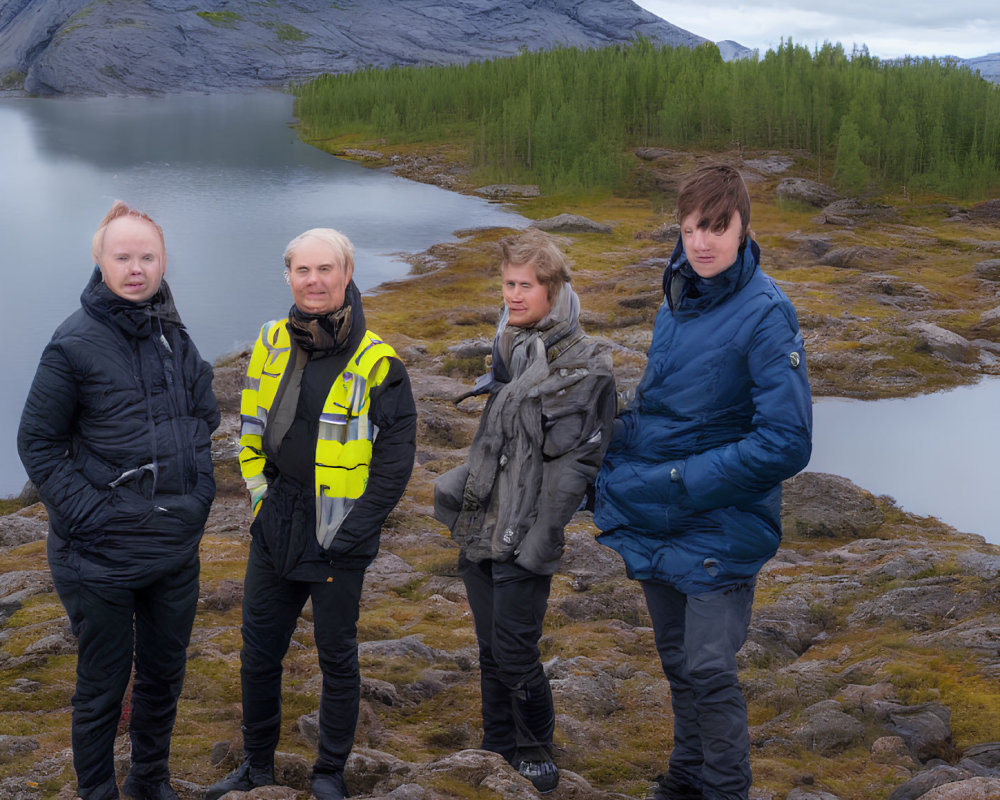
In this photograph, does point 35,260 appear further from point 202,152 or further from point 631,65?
point 631,65

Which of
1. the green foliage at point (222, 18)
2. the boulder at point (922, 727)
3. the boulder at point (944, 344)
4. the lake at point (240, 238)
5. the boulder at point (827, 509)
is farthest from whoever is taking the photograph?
the green foliage at point (222, 18)

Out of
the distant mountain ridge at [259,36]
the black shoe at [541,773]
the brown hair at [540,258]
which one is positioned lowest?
the black shoe at [541,773]

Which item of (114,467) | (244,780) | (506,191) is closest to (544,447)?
(114,467)

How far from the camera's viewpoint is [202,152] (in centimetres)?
5850

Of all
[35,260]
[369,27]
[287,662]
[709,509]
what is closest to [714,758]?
[709,509]

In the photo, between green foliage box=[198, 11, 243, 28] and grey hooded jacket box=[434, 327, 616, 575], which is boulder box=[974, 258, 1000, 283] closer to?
grey hooded jacket box=[434, 327, 616, 575]

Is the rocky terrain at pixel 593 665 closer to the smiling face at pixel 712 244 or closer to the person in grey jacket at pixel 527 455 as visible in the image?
the person in grey jacket at pixel 527 455

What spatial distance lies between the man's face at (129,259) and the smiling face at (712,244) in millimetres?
2218

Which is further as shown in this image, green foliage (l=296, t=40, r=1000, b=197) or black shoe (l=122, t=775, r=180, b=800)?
green foliage (l=296, t=40, r=1000, b=197)

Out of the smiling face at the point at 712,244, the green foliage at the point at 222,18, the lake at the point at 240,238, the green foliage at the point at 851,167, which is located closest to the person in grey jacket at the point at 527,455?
the smiling face at the point at 712,244

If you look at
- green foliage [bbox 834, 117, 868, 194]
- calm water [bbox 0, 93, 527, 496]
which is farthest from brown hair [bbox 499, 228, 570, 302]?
green foliage [bbox 834, 117, 868, 194]

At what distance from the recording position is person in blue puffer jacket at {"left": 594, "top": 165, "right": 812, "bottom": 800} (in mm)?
3777

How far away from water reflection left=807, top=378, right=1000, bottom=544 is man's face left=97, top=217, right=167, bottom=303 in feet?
38.1

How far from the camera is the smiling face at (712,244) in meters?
3.86
